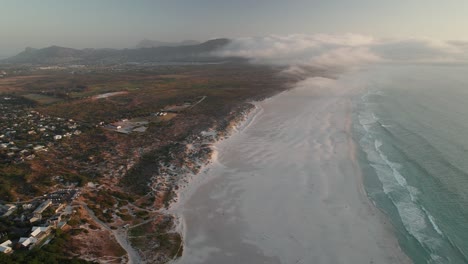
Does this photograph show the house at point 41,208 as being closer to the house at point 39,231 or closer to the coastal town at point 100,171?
the coastal town at point 100,171

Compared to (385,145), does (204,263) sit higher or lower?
lower

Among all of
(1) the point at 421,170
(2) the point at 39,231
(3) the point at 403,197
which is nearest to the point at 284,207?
(3) the point at 403,197

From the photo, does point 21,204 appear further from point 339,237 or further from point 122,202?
point 339,237

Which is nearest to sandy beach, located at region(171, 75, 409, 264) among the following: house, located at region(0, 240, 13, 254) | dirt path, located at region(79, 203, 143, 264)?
dirt path, located at region(79, 203, 143, 264)

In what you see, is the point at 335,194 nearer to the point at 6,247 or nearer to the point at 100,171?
the point at 100,171

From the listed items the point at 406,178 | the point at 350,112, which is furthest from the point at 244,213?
the point at 350,112

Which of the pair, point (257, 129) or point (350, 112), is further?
point (350, 112)

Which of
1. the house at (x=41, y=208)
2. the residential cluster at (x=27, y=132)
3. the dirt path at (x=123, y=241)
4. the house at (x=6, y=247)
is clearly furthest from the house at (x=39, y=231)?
the residential cluster at (x=27, y=132)

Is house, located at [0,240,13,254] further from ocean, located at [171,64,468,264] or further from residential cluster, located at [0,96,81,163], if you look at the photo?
residential cluster, located at [0,96,81,163]
